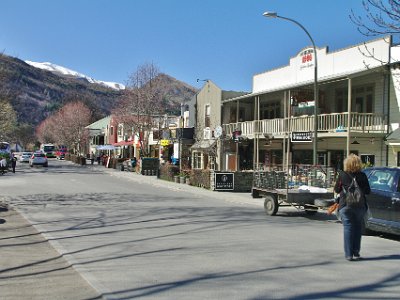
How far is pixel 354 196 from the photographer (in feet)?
26.1

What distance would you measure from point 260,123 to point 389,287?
25635mm

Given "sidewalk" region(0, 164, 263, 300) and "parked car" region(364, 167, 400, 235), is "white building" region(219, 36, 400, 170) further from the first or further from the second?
"sidewalk" region(0, 164, 263, 300)

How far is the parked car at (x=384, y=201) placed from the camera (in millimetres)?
10430

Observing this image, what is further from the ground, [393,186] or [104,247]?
[393,186]

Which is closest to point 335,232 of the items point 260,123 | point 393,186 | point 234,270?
point 393,186

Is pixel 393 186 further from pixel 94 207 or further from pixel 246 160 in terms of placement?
Answer: pixel 246 160

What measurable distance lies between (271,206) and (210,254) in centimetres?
692

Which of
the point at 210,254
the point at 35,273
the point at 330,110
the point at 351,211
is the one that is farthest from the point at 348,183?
the point at 330,110

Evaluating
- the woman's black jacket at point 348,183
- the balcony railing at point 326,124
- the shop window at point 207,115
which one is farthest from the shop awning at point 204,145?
the woman's black jacket at point 348,183

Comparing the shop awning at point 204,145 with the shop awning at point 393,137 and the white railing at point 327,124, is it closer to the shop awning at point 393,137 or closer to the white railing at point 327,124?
the white railing at point 327,124

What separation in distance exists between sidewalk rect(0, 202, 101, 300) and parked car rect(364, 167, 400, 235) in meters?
6.65

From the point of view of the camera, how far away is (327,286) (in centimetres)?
642

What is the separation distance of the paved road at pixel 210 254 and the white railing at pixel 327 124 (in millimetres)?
10023

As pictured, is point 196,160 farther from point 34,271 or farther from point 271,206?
point 34,271
